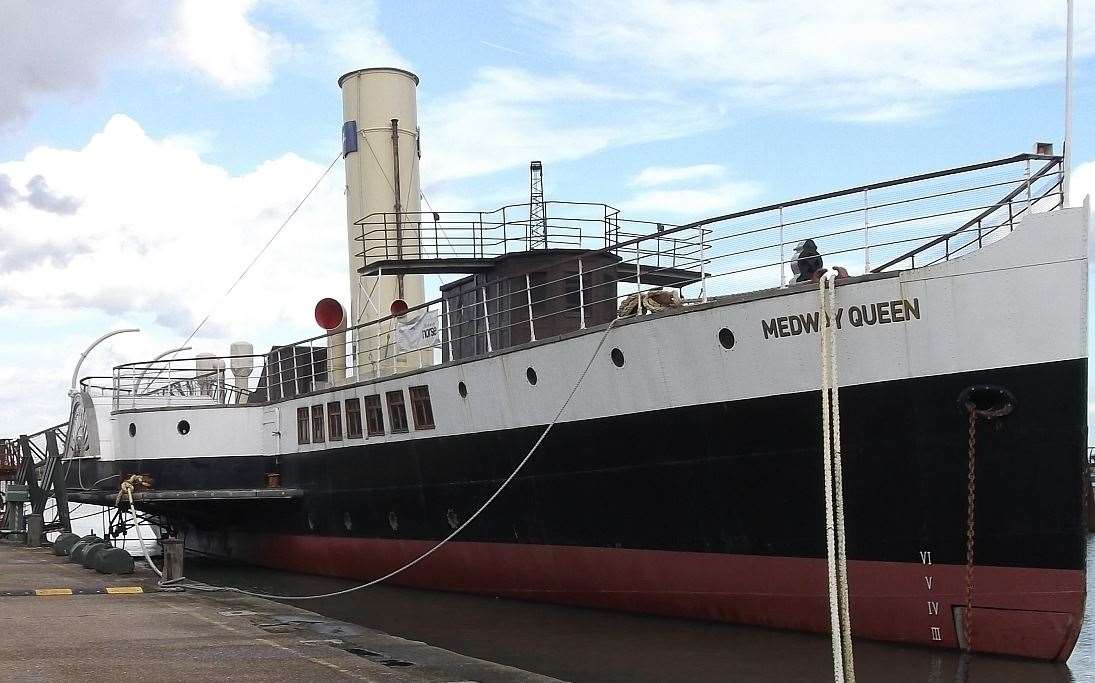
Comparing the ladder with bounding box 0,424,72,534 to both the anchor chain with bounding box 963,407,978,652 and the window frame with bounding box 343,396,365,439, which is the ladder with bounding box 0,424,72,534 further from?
the anchor chain with bounding box 963,407,978,652

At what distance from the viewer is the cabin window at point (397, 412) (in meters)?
18.9

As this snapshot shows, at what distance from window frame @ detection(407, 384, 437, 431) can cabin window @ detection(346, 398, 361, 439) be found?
2015 mm

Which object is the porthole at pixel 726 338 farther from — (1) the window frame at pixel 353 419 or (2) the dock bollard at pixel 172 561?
(2) the dock bollard at pixel 172 561

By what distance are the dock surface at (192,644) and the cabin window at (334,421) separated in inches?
199

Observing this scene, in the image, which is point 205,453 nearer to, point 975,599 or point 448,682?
point 448,682

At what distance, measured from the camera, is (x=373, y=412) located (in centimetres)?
1989

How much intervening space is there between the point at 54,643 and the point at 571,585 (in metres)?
7.14

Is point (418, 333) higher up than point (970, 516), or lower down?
higher up

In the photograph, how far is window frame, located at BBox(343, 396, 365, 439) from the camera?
20.3 metres

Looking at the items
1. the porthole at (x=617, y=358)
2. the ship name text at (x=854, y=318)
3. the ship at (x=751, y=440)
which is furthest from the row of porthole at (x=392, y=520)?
the ship name text at (x=854, y=318)

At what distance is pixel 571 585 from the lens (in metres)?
16.0

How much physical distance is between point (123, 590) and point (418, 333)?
21.0 ft

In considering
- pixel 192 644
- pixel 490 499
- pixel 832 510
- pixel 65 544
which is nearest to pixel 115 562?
pixel 65 544

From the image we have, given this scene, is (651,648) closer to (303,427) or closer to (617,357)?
(617,357)
